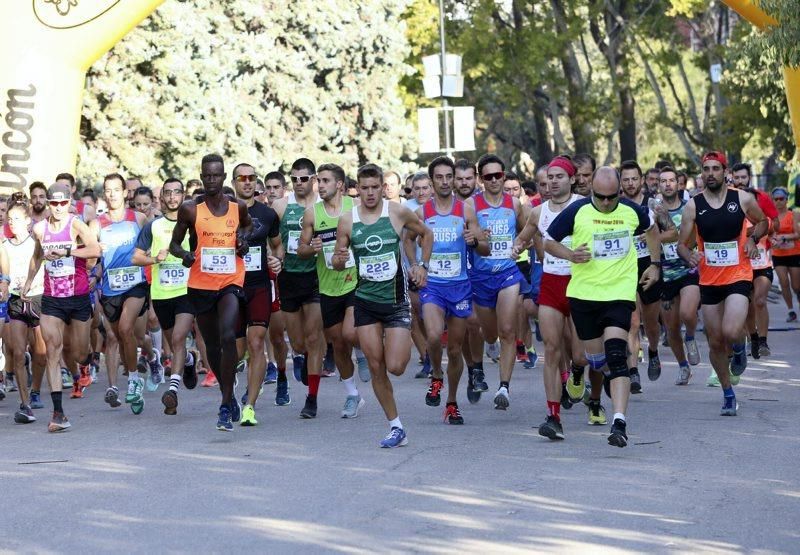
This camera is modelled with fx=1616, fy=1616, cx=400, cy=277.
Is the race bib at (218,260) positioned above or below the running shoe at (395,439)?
above

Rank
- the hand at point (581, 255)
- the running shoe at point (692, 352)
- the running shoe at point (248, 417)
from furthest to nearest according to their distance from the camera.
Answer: the running shoe at point (692, 352), the running shoe at point (248, 417), the hand at point (581, 255)

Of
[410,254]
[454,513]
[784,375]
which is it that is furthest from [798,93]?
[454,513]

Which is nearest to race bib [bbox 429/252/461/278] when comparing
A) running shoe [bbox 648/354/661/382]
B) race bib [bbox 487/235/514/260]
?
race bib [bbox 487/235/514/260]

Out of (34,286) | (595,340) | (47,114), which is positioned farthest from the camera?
(47,114)

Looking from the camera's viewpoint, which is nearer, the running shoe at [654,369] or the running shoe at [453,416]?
the running shoe at [453,416]

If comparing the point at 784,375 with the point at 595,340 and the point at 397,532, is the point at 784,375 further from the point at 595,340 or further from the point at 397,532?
the point at 397,532

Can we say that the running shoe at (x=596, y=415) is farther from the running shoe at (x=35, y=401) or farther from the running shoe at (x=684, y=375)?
the running shoe at (x=35, y=401)

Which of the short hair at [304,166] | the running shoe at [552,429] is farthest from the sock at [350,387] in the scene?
the running shoe at [552,429]

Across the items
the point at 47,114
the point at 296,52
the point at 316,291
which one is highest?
the point at 296,52

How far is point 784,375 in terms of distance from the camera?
14711 mm

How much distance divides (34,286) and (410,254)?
13.3 ft

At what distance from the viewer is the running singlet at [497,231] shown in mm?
12578

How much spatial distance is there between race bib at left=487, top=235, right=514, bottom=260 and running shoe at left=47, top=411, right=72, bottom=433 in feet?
11.4

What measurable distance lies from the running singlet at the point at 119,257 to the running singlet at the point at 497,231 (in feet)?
10.6
